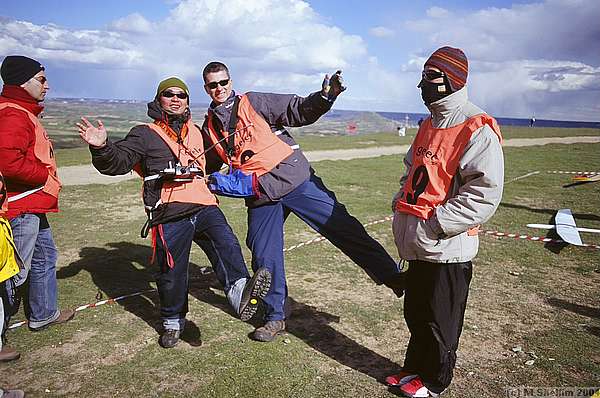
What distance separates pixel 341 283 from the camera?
6117mm

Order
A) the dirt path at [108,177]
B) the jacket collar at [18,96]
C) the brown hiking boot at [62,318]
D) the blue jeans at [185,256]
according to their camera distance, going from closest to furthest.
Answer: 1. the jacket collar at [18,96]
2. the blue jeans at [185,256]
3. the brown hiking boot at [62,318]
4. the dirt path at [108,177]

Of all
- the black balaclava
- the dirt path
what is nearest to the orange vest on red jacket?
the black balaclava

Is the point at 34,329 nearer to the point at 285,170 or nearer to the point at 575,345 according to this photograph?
the point at 285,170

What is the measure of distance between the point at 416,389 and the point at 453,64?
7.59 ft

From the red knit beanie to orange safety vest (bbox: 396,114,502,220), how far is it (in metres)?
0.28

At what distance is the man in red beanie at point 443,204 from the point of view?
10.00ft

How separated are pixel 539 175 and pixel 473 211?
1451 centimetres

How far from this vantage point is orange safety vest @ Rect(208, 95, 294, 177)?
14.6ft

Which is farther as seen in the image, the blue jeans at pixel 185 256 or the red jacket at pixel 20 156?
the blue jeans at pixel 185 256

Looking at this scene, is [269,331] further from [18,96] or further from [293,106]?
[18,96]

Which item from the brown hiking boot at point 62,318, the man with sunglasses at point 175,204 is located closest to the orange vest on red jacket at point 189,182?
the man with sunglasses at point 175,204

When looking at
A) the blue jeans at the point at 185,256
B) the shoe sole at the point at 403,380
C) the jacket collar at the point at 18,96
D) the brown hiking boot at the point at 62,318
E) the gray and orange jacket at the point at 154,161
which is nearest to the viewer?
the shoe sole at the point at 403,380

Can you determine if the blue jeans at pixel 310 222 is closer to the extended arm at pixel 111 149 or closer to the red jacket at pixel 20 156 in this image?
the extended arm at pixel 111 149

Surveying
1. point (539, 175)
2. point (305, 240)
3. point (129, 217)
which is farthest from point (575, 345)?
point (539, 175)
